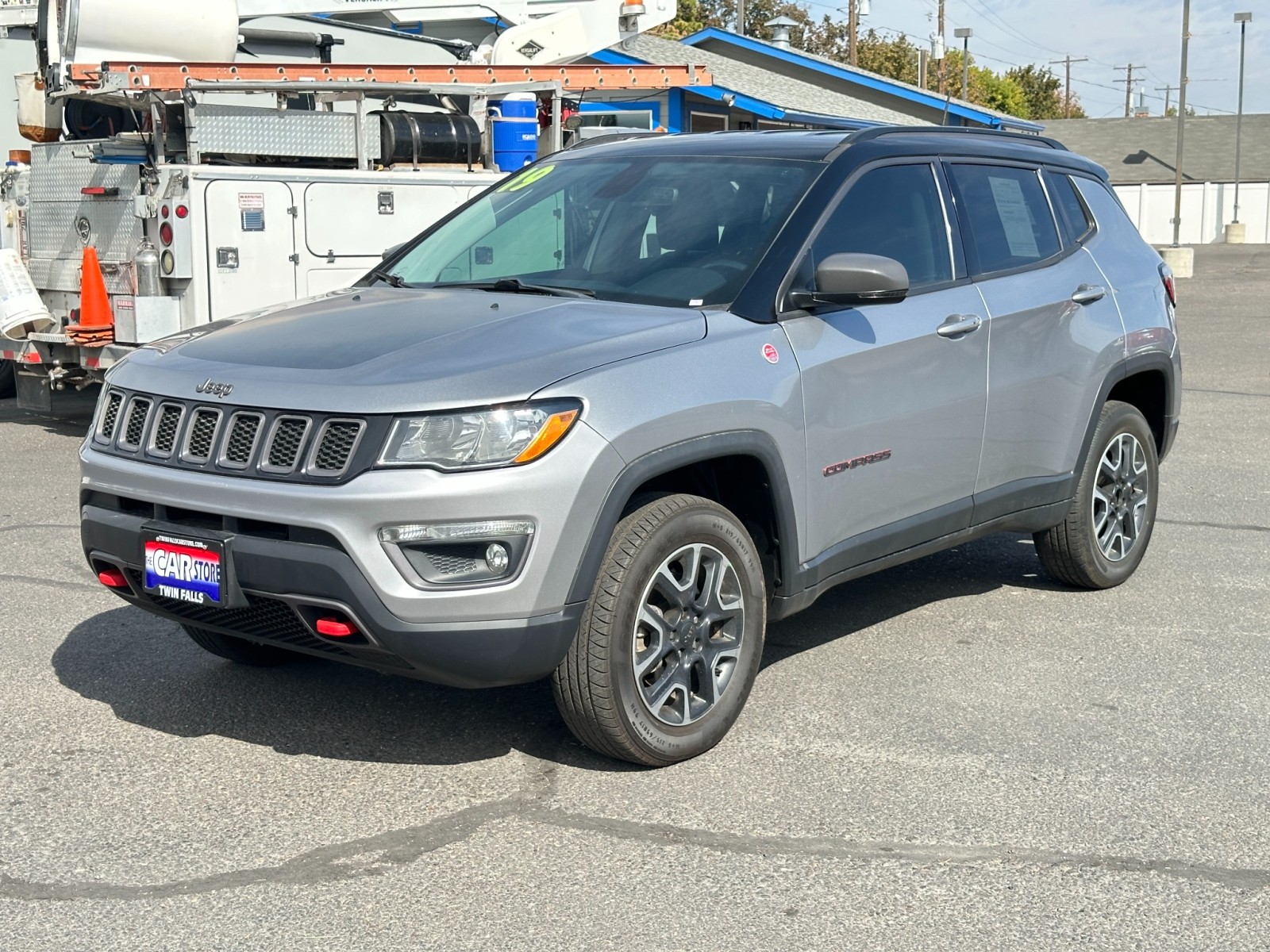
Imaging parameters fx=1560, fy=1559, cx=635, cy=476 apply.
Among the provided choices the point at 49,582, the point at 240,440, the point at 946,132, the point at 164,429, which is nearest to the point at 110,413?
the point at 164,429

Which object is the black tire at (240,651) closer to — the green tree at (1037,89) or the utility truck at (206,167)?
the utility truck at (206,167)

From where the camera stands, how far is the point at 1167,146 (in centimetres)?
6519

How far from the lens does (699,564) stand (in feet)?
15.2

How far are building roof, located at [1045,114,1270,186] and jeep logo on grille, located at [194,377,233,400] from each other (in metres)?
62.1

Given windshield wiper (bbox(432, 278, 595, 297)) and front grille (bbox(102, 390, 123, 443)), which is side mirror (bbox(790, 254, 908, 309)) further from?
front grille (bbox(102, 390, 123, 443))

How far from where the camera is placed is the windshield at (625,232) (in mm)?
5078

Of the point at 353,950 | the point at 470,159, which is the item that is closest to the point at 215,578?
the point at 353,950

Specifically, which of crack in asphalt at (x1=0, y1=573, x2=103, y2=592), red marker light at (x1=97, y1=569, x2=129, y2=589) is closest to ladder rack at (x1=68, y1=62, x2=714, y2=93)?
crack in asphalt at (x1=0, y1=573, x2=103, y2=592)

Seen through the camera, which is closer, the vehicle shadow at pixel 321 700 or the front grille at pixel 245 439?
the front grille at pixel 245 439

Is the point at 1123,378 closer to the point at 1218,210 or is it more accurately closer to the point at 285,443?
the point at 285,443

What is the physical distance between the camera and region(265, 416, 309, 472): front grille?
419 centimetres

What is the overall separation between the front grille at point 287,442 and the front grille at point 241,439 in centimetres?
7

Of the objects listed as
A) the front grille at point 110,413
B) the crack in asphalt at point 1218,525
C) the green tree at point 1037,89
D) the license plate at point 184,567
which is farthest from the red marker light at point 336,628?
the green tree at point 1037,89

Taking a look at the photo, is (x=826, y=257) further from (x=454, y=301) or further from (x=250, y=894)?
(x=250, y=894)
